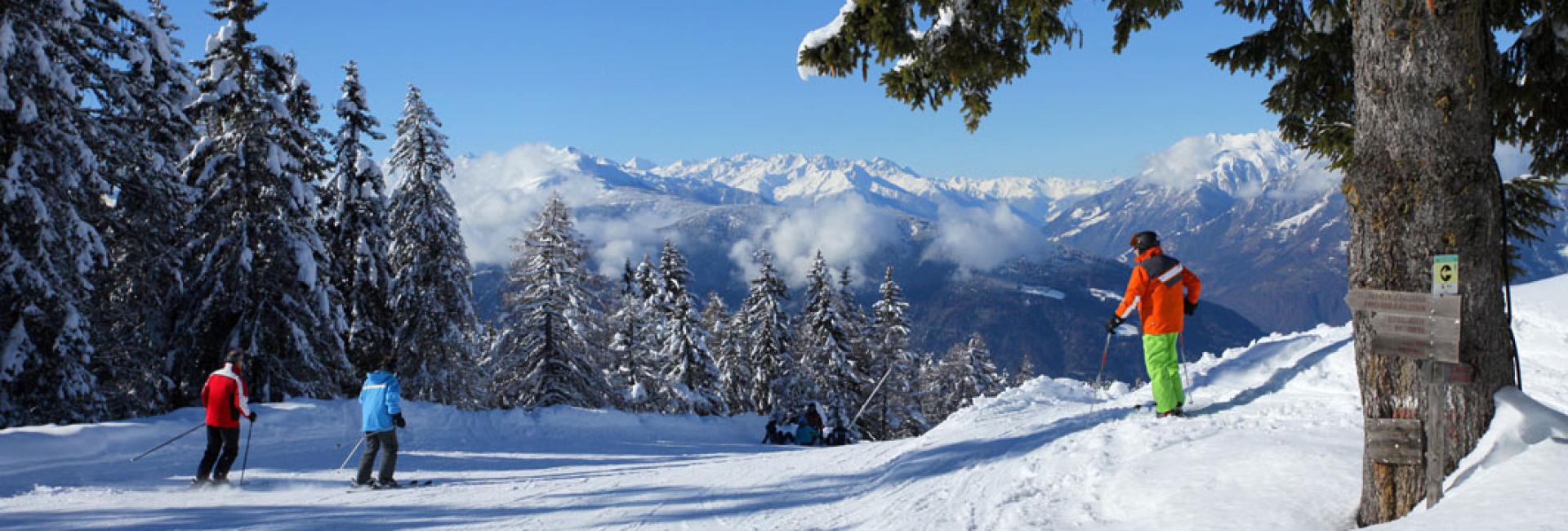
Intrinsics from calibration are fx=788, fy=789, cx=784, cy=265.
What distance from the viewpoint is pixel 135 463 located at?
9.98 meters

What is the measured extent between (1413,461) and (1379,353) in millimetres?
553

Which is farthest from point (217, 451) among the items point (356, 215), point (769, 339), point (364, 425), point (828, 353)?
point (769, 339)

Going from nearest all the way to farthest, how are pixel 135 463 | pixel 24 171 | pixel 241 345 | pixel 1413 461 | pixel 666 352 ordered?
pixel 1413 461
pixel 135 463
pixel 24 171
pixel 241 345
pixel 666 352

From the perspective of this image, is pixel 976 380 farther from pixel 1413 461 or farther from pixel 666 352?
pixel 1413 461

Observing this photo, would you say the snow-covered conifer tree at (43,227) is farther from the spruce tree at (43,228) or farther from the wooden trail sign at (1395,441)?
the wooden trail sign at (1395,441)

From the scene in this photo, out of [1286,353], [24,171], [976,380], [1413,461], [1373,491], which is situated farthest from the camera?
[976,380]

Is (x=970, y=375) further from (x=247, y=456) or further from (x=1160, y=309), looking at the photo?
(x=247, y=456)

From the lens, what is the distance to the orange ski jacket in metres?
8.16

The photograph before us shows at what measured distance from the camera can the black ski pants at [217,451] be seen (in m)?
8.74

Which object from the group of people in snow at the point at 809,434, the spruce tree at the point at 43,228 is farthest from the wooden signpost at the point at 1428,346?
the spruce tree at the point at 43,228

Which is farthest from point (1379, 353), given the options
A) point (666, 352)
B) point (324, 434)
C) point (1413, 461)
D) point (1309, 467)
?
point (666, 352)

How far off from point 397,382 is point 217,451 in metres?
2.17

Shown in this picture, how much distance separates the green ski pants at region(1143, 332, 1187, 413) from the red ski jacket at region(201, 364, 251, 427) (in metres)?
9.92

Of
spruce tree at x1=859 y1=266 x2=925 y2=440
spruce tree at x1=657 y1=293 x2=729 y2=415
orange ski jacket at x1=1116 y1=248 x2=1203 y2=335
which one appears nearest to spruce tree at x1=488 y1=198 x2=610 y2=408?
spruce tree at x1=657 y1=293 x2=729 y2=415
